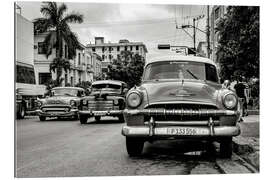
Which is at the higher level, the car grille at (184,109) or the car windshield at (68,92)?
the car windshield at (68,92)

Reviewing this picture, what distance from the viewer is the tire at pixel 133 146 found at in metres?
5.85

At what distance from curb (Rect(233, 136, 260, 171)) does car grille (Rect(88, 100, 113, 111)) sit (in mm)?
6012

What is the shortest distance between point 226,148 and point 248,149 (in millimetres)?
646

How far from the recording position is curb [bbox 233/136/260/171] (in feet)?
18.1

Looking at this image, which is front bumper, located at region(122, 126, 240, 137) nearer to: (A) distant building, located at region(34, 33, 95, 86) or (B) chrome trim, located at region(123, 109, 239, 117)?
(B) chrome trim, located at region(123, 109, 239, 117)

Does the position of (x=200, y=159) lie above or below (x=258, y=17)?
below

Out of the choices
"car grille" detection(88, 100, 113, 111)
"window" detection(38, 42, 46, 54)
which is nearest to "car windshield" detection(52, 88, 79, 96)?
"car grille" detection(88, 100, 113, 111)

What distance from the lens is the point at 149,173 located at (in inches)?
196

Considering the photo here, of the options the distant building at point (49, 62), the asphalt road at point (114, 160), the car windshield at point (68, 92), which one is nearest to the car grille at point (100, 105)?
the car windshield at point (68, 92)

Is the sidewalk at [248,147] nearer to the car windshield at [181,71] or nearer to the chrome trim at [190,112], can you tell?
the chrome trim at [190,112]
